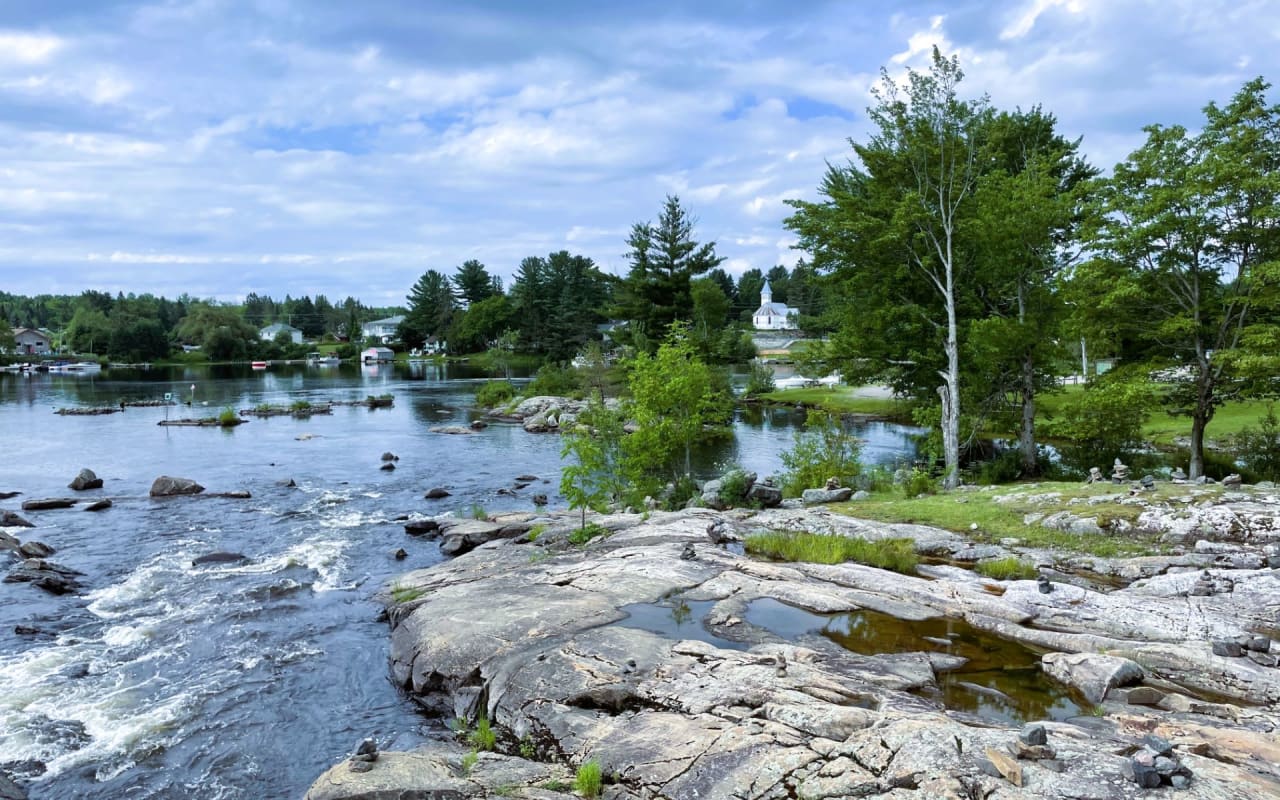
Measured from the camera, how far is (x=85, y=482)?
3169cm

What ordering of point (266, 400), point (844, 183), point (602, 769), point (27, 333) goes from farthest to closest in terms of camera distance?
1. point (27, 333)
2. point (266, 400)
3. point (844, 183)
4. point (602, 769)

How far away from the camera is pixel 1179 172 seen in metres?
22.4

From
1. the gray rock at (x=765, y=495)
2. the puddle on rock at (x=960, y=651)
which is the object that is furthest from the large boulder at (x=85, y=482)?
the puddle on rock at (x=960, y=651)

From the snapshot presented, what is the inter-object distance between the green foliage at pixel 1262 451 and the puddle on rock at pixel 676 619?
2105cm

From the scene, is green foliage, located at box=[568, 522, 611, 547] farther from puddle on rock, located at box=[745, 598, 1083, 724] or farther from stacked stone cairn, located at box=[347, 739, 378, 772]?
Result: stacked stone cairn, located at box=[347, 739, 378, 772]

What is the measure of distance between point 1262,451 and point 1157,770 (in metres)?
24.6

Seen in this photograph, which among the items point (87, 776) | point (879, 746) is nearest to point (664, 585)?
point (879, 746)

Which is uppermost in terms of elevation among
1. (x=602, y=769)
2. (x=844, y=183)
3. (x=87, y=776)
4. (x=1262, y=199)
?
(x=844, y=183)

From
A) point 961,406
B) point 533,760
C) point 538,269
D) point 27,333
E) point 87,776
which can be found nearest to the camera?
point 533,760

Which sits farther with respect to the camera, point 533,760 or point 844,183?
point 844,183

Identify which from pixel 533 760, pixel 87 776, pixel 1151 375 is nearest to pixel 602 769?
pixel 533 760

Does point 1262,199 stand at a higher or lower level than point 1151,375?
higher

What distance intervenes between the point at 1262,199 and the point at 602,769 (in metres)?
23.9

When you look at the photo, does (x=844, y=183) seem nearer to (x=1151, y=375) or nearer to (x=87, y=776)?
(x=1151, y=375)
